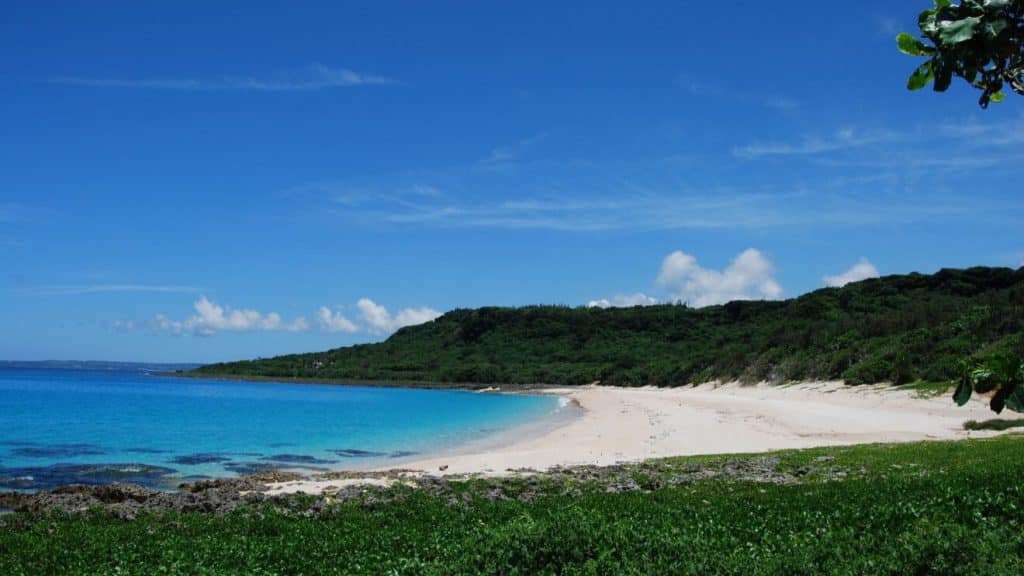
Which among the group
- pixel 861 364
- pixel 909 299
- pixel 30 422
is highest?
pixel 909 299

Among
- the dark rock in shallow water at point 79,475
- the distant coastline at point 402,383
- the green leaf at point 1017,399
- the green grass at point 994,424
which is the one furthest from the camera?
the distant coastline at point 402,383

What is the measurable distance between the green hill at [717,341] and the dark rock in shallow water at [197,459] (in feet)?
105

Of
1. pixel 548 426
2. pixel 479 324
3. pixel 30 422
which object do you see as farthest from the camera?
pixel 479 324

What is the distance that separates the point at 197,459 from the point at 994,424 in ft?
101

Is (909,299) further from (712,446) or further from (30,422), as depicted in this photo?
(30,422)

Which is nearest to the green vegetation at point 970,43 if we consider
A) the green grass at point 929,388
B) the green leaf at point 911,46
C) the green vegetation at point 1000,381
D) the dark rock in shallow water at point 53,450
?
the green leaf at point 911,46

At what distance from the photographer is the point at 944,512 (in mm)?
9859

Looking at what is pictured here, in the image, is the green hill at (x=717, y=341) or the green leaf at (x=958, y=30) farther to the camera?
the green hill at (x=717, y=341)

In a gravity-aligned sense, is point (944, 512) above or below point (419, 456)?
above

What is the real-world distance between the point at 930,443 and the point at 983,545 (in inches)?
646

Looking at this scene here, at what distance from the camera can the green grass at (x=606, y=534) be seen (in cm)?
784

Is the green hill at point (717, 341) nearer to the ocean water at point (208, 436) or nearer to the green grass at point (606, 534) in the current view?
the green grass at point (606, 534)

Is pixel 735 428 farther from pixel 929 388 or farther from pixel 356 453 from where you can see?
pixel 356 453

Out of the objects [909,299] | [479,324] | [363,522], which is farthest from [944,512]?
[479,324]
